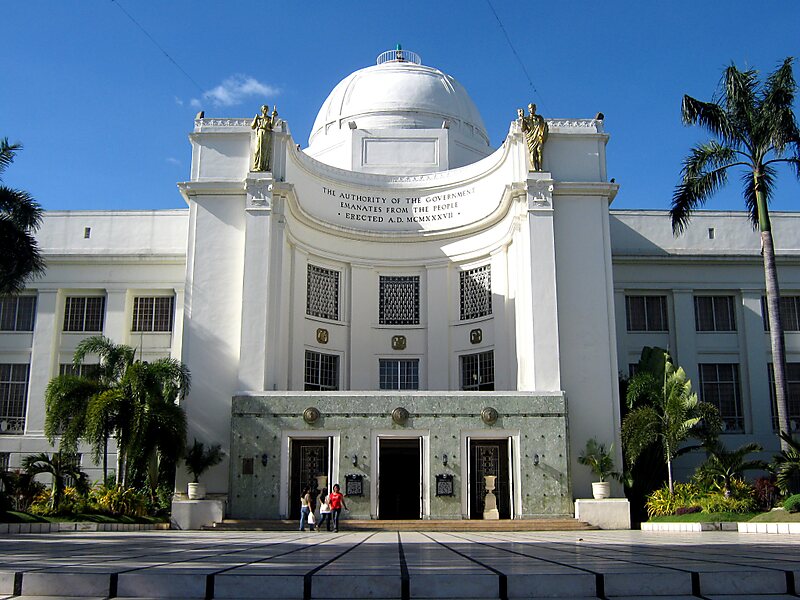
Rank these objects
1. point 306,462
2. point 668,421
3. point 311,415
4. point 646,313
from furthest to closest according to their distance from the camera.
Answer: point 646,313, point 306,462, point 311,415, point 668,421

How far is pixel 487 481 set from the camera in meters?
25.9

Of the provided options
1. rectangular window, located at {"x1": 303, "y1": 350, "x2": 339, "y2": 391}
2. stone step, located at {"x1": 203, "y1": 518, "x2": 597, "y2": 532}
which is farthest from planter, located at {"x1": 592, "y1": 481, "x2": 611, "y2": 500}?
rectangular window, located at {"x1": 303, "y1": 350, "x2": 339, "y2": 391}

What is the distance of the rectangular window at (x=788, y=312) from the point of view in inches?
1332

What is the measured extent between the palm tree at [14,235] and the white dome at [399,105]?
15714 mm

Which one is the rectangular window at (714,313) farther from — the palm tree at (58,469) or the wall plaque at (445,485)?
the palm tree at (58,469)

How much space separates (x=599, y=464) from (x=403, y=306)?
10.4 meters

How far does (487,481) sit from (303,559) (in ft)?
56.9

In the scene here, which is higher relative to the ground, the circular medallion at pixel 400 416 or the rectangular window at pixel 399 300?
the rectangular window at pixel 399 300

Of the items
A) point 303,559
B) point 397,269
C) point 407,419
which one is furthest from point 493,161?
point 303,559

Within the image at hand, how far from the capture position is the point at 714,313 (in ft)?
112

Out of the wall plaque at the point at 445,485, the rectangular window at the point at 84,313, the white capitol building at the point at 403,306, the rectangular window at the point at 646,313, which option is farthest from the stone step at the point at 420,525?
the rectangular window at the point at 84,313

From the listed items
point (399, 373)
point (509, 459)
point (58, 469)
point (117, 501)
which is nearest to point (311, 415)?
point (117, 501)

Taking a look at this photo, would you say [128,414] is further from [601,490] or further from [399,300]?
[601,490]

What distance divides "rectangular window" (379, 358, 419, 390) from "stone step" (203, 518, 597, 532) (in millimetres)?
8143
